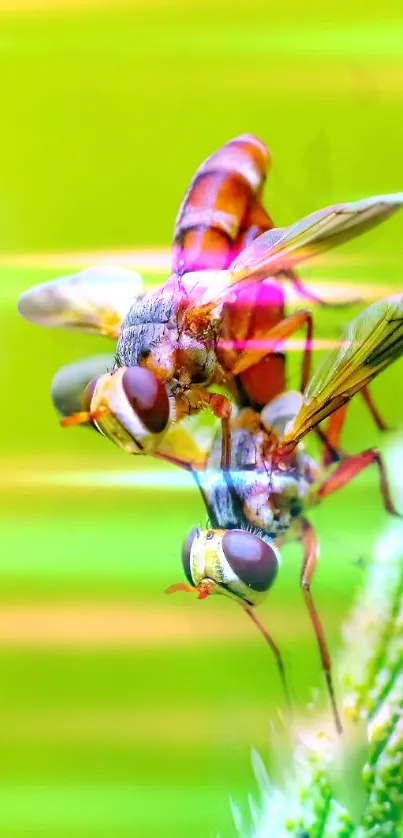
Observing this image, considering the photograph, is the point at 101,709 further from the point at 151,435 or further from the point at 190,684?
A: the point at 151,435

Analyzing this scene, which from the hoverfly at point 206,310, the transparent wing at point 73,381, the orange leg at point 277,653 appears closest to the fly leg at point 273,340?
the hoverfly at point 206,310

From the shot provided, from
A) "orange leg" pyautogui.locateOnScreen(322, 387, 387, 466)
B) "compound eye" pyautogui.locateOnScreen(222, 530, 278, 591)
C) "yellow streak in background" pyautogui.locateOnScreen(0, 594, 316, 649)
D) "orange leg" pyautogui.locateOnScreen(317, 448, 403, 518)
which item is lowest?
"yellow streak in background" pyautogui.locateOnScreen(0, 594, 316, 649)

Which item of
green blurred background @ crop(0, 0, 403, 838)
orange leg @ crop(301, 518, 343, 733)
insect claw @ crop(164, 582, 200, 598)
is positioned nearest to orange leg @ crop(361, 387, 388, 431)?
green blurred background @ crop(0, 0, 403, 838)

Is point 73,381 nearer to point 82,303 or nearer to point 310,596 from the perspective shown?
point 82,303

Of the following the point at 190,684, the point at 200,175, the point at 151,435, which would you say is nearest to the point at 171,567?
the point at 190,684

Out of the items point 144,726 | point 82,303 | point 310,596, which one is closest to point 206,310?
point 82,303

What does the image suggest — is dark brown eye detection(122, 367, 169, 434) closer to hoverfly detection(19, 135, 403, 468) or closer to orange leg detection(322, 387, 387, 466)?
hoverfly detection(19, 135, 403, 468)
